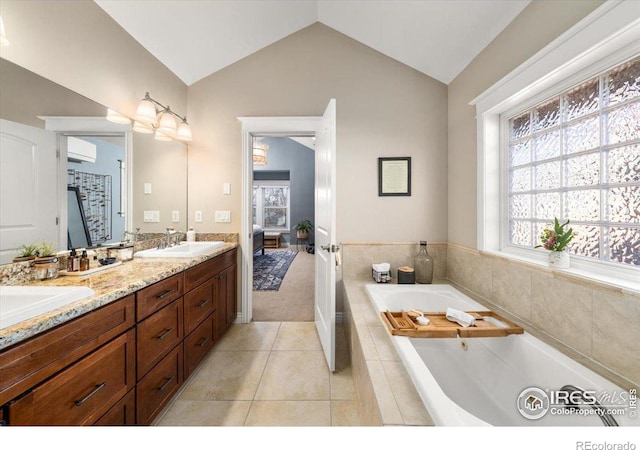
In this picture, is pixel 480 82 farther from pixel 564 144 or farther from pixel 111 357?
pixel 111 357

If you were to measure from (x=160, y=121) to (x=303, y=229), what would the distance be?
528 cm

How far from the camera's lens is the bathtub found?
881mm

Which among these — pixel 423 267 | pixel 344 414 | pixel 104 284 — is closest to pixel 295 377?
pixel 344 414

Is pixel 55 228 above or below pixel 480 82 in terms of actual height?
below

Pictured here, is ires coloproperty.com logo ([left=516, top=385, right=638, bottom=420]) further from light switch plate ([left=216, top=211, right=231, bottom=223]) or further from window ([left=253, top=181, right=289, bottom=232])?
window ([left=253, top=181, right=289, bottom=232])

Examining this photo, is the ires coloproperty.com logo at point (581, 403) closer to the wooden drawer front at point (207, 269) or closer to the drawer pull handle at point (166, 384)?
the drawer pull handle at point (166, 384)

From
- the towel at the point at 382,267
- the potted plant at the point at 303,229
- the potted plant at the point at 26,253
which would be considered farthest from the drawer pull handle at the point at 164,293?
the potted plant at the point at 303,229

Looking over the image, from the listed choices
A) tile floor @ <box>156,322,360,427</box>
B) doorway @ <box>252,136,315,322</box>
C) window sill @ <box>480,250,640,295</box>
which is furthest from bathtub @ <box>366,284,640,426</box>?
doorway @ <box>252,136,315,322</box>

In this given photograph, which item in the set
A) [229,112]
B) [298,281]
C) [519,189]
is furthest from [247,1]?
[298,281]

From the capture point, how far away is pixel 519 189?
176 centimetres

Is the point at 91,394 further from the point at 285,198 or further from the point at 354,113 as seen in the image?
the point at 285,198

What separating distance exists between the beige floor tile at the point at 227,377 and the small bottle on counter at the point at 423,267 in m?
1.50

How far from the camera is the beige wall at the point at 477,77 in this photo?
4.25 feet
